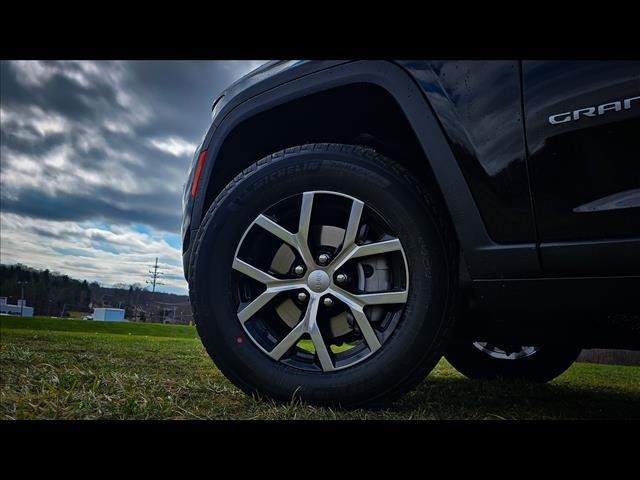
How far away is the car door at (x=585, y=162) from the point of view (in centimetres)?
155

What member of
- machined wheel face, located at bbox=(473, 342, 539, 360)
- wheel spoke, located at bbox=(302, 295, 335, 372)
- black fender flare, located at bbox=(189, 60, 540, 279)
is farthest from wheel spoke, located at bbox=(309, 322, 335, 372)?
machined wheel face, located at bbox=(473, 342, 539, 360)

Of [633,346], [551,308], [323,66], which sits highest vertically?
[323,66]

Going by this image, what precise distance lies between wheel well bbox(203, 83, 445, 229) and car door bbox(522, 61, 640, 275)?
48 centimetres

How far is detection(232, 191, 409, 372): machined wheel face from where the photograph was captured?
179 centimetres

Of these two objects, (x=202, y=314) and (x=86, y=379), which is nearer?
(x=202, y=314)

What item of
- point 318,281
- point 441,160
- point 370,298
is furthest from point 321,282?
point 441,160

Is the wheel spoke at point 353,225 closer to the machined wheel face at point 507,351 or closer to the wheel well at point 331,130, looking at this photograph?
the wheel well at point 331,130

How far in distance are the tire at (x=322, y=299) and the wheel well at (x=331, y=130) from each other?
0.85 ft

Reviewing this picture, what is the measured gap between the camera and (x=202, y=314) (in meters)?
1.90

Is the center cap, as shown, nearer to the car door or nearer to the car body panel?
the car body panel

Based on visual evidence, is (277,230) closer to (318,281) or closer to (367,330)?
(318,281)
